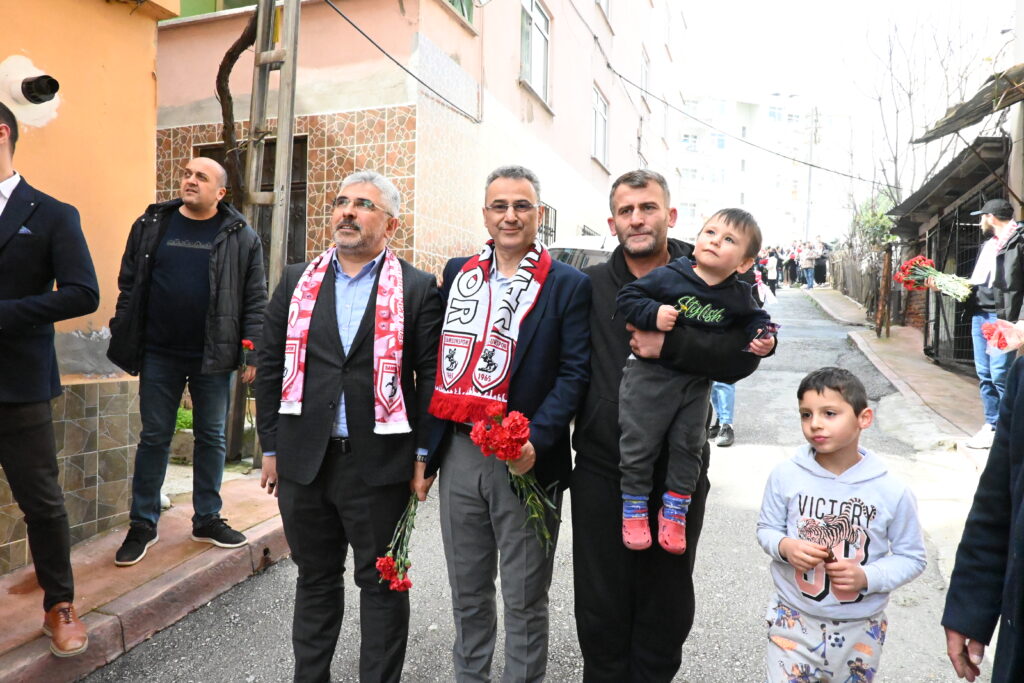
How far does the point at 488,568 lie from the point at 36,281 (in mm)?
2279

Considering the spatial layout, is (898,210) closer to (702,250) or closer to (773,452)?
(773,452)

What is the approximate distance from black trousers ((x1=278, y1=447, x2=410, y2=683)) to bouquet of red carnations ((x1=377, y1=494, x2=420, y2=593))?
5cm

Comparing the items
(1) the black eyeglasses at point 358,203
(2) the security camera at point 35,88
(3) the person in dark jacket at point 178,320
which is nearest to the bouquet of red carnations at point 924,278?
(1) the black eyeglasses at point 358,203

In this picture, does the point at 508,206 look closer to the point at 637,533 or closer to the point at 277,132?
the point at 637,533

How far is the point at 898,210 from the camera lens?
547 inches

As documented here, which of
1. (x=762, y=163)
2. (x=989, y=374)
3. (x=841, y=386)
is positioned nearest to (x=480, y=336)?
(x=841, y=386)

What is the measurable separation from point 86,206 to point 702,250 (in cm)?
388

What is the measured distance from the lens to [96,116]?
14.7 feet

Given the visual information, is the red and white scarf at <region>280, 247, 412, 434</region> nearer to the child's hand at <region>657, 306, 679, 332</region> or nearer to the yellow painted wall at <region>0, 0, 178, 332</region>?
the child's hand at <region>657, 306, 679, 332</region>

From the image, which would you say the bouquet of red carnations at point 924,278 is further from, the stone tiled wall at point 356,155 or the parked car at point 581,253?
the stone tiled wall at point 356,155

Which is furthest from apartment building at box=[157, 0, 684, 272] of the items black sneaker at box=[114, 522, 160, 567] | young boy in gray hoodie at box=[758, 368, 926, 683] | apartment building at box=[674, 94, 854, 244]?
apartment building at box=[674, 94, 854, 244]

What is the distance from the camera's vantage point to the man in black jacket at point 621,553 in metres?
2.49

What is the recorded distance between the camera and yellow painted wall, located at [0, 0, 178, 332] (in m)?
4.11

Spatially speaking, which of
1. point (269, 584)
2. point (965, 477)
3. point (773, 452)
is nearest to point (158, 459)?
point (269, 584)
